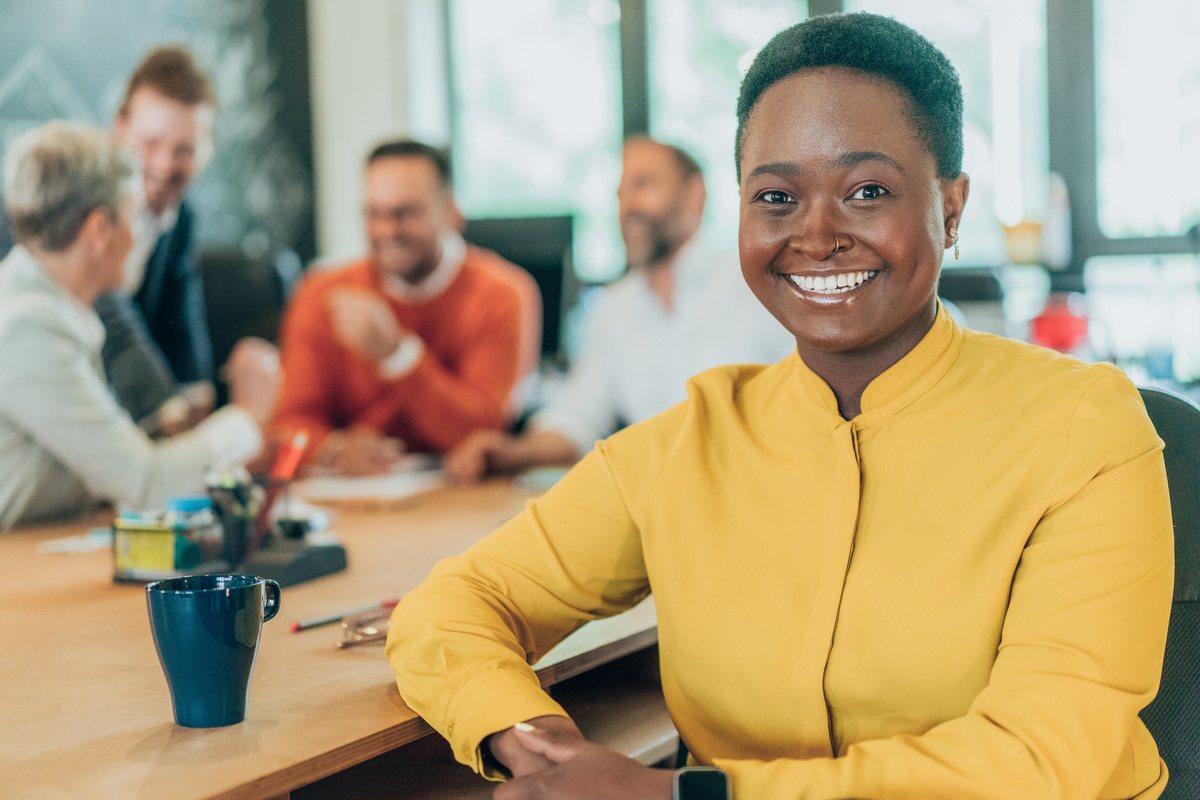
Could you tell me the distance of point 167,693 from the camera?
887mm

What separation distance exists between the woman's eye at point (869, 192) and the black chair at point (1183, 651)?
326 mm

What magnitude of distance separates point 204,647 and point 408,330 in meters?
2.03

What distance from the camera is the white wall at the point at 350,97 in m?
4.36

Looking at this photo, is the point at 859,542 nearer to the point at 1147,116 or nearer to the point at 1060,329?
the point at 1060,329

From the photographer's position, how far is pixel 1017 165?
3.91m

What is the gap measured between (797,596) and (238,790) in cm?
43

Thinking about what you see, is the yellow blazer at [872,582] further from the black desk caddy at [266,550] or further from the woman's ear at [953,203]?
the black desk caddy at [266,550]

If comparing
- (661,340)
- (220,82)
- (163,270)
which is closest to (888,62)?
(661,340)

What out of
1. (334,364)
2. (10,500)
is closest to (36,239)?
(10,500)

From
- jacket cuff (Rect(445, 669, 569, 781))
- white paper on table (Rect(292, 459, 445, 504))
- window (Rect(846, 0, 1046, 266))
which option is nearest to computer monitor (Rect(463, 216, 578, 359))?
white paper on table (Rect(292, 459, 445, 504))

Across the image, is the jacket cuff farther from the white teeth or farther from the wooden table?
the white teeth

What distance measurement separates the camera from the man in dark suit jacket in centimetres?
221

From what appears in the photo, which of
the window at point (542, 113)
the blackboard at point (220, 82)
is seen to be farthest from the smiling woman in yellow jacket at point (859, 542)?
the window at point (542, 113)

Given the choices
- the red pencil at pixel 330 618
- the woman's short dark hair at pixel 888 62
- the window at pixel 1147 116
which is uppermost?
the window at pixel 1147 116
